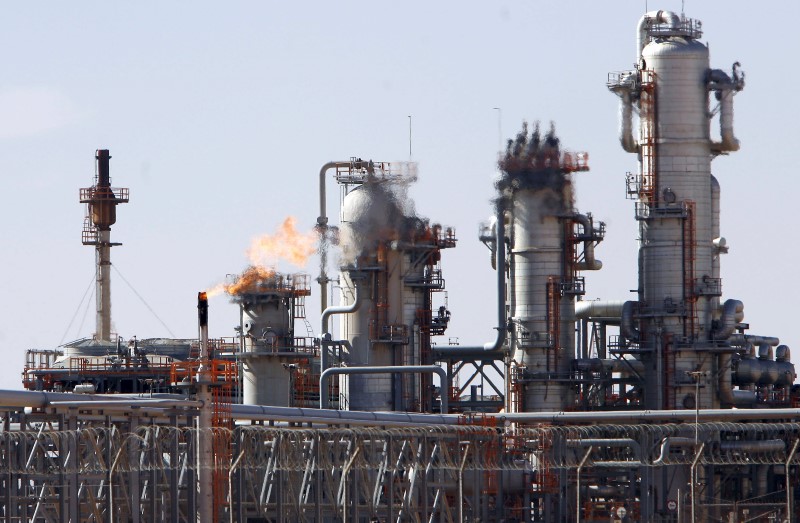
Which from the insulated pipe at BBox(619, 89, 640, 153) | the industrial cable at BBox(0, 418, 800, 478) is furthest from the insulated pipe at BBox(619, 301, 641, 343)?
the insulated pipe at BBox(619, 89, 640, 153)

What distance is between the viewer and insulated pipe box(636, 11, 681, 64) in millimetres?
A: 73750

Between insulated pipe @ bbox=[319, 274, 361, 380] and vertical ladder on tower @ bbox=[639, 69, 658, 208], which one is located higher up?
vertical ladder on tower @ bbox=[639, 69, 658, 208]

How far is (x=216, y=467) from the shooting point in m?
44.8

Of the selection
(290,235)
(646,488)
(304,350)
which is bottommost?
(646,488)

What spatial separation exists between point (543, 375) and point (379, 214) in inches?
358

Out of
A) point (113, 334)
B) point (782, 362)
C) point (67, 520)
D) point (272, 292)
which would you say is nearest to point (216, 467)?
point (67, 520)

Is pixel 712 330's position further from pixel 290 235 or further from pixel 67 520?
pixel 67 520

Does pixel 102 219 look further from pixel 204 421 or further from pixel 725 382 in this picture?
pixel 204 421

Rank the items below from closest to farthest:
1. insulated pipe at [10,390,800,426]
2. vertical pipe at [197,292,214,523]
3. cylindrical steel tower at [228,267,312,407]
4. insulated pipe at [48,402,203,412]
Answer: vertical pipe at [197,292,214,523], insulated pipe at [48,402,203,412], insulated pipe at [10,390,800,426], cylindrical steel tower at [228,267,312,407]

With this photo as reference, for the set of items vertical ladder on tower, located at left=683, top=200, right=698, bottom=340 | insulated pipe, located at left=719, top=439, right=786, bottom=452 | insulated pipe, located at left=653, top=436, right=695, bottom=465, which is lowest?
insulated pipe, located at left=719, top=439, right=786, bottom=452

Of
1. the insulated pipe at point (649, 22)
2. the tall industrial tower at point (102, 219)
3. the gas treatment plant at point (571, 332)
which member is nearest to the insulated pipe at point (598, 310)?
the gas treatment plant at point (571, 332)

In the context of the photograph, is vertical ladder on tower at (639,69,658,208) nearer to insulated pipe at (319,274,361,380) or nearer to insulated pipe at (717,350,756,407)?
insulated pipe at (717,350,756,407)

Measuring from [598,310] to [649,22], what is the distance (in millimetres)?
11827

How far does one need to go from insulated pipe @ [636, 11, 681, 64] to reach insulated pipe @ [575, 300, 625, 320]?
9.99 metres
